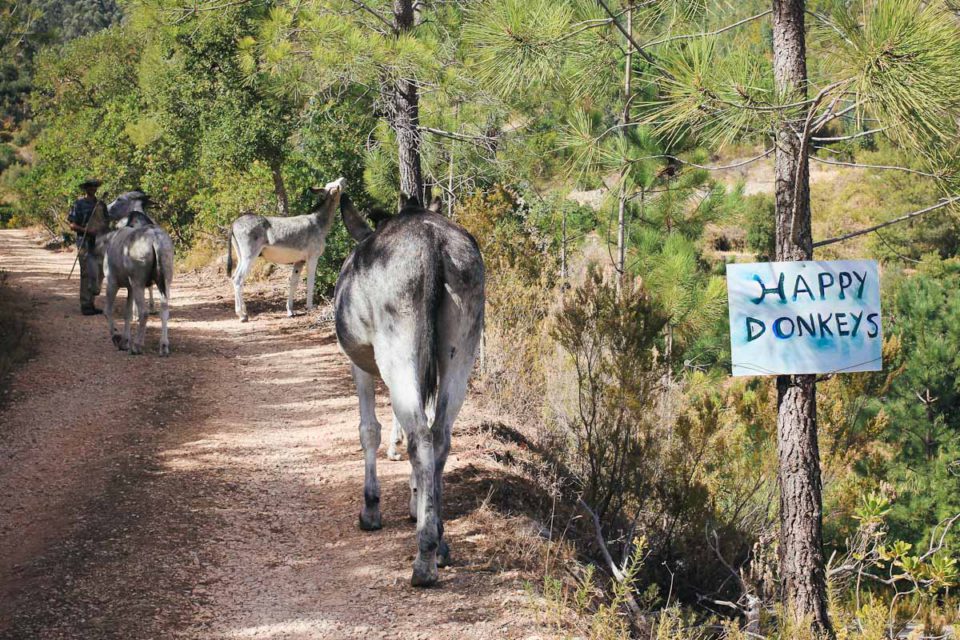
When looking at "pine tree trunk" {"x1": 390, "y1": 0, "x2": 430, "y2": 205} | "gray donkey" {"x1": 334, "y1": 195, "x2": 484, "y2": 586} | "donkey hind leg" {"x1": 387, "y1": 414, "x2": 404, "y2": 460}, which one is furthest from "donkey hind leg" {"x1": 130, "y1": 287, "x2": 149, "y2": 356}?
"gray donkey" {"x1": 334, "y1": 195, "x2": 484, "y2": 586}

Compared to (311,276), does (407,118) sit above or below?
A: above

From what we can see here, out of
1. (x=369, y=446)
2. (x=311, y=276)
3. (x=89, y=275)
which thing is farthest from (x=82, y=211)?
(x=369, y=446)

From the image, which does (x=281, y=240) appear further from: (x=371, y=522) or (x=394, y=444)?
(x=371, y=522)

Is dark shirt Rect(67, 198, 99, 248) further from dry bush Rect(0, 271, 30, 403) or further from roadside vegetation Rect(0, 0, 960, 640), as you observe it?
roadside vegetation Rect(0, 0, 960, 640)

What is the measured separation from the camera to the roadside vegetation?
4375mm

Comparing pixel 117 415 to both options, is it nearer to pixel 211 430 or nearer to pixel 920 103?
pixel 211 430

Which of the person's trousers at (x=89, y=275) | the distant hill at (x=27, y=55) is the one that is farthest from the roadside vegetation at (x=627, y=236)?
the distant hill at (x=27, y=55)

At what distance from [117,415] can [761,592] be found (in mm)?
6343

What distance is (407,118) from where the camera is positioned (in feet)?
28.1

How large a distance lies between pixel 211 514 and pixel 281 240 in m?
8.86

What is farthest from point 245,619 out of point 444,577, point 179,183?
point 179,183

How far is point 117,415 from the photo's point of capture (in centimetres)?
844

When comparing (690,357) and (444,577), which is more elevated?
(690,357)

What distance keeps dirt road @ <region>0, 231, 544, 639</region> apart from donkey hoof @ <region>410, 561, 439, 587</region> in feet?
0.18
